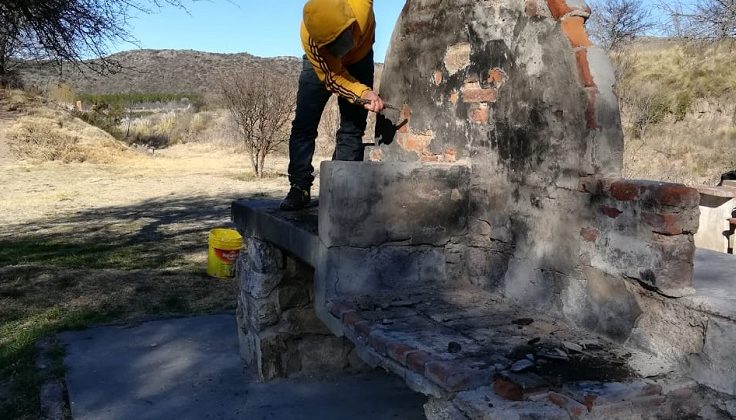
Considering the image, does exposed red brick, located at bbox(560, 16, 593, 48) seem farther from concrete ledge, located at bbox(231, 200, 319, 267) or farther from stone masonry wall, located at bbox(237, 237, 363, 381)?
stone masonry wall, located at bbox(237, 237, 363, 381)

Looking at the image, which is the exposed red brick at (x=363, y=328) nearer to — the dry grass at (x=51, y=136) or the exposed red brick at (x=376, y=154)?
the exposed red brick at (x=376, y=154)

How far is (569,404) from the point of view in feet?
7.47

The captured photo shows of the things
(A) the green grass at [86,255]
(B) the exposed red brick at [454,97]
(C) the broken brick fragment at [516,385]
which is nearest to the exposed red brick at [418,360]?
(C) the broken brick fragment at [516,385]

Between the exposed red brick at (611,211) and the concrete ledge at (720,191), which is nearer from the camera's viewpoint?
the exposed red brick at (611,211)

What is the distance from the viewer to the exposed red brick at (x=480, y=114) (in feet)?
12.0

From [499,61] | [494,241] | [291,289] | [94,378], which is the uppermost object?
[499,61]

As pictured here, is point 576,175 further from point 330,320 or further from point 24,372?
point 24,372

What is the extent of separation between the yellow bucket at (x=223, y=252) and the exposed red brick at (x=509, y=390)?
5.87 metres

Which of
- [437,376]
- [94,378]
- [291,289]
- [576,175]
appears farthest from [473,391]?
[94,378]

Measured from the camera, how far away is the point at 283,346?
4820 mm

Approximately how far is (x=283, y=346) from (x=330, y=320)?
132 centimetres

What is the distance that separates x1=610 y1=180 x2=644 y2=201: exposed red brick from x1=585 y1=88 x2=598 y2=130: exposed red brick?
0.31m

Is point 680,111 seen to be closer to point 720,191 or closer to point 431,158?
point 720,191

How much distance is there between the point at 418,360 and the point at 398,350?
0.15 m
